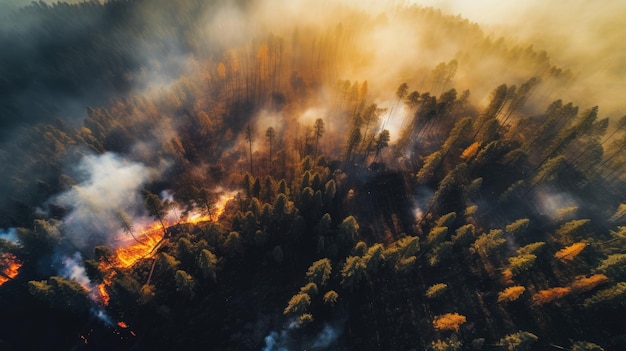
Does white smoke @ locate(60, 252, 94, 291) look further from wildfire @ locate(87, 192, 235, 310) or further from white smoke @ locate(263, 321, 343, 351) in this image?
white smoke @ locate(263, 321, 343, 351)

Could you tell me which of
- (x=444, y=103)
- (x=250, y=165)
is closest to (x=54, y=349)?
(x=250, y=165)

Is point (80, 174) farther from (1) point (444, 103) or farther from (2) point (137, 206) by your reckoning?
(1) point (444, 103)

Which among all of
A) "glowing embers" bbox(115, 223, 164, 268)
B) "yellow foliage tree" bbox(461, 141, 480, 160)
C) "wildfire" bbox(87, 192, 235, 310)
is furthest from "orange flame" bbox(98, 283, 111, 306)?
"yellow foliage tree" bbox(461, 141, 480, 160)

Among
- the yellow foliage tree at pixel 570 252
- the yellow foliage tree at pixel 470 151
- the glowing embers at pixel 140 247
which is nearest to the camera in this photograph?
the yellow foliage tree at pixel 570 252

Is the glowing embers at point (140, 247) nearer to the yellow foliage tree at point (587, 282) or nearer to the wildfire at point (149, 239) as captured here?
the wildfire at point (149, 239)

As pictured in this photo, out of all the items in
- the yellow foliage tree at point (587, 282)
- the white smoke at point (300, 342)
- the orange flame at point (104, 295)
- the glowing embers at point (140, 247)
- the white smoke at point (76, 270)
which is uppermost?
the glowing embers at point (140, 247)

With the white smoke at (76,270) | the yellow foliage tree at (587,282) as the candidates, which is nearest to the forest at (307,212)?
the white smoke at (76,270)
